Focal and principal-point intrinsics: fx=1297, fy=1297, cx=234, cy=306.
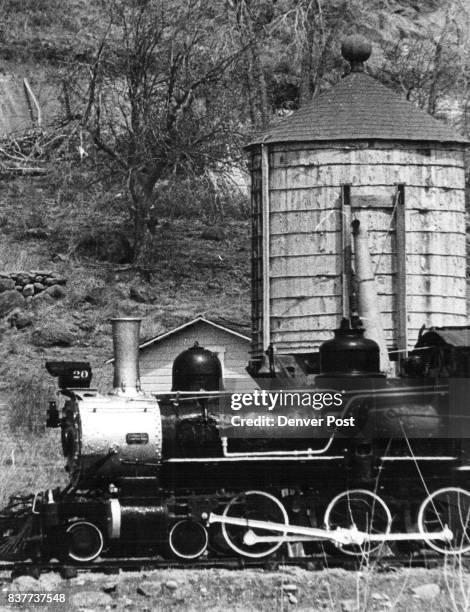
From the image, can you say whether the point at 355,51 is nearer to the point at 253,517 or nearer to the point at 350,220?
the point at 350,220

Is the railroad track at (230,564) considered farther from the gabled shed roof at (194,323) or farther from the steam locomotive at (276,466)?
the gabled shed roof at (194,323)

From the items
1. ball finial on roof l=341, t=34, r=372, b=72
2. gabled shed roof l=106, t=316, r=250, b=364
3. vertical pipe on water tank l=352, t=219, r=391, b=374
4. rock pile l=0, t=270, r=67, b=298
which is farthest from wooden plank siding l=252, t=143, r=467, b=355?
rock pile l=0, t=270, r=67, b=298

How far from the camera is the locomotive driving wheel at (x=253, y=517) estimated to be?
Result: 1466 centimetres

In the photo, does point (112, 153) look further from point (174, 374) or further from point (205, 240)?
point (174, 374)

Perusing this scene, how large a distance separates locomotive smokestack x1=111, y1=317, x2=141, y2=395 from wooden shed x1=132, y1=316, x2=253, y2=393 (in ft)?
37.6

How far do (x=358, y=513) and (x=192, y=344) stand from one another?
1234 cm

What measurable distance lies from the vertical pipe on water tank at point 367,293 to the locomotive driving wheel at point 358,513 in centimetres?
A: 319

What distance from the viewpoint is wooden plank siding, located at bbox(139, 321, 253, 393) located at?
88.5 feet

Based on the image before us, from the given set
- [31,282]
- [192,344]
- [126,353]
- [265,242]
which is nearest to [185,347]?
[192,344]

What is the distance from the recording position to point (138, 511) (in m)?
14.2

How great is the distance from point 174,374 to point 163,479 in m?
1.51

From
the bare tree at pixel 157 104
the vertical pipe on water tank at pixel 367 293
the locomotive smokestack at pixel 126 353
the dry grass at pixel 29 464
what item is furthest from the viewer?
the bare tree at pixel 157 104

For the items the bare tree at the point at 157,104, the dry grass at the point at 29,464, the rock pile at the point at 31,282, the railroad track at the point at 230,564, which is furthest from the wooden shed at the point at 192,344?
the railroad track at the point at 230,564

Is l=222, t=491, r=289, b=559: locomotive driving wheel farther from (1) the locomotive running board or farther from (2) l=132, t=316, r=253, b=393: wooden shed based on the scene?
(2) l=132, t=316, r=253, b=393: wooden shed
